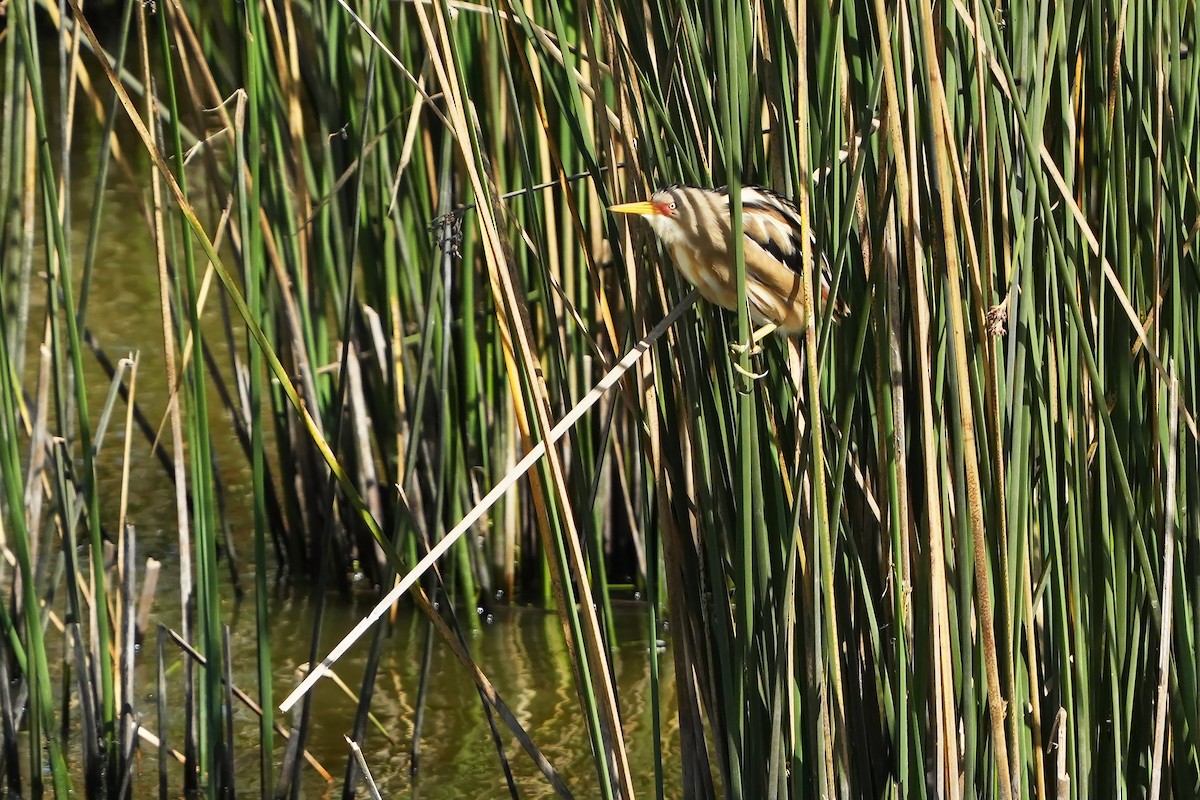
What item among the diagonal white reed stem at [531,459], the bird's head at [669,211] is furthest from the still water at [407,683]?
the bird's head at [669,211]

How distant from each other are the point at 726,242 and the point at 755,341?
0.10 m

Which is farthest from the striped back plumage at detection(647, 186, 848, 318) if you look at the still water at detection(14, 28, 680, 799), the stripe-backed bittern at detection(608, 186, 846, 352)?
the still water at detection(14, 28, 680, 799)

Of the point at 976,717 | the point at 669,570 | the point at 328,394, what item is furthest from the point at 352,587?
the point at 976,717

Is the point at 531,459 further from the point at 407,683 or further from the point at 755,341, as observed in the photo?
the point at 407,683

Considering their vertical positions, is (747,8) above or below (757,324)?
above

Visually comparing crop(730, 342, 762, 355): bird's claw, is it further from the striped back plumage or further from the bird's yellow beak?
the bird's yellow beak

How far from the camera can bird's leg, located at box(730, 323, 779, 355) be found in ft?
4.36

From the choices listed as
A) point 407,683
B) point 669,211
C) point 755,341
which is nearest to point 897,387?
point 755,341

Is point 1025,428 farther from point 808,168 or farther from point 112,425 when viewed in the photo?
point 112,425

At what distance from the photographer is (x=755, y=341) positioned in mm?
1436

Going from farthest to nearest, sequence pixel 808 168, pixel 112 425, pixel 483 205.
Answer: pixel 112 425 → pixel 483 205 → pixel 808 168

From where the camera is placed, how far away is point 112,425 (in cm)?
430

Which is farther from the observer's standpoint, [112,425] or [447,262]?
[112,425]

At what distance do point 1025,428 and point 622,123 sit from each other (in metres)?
0.47
